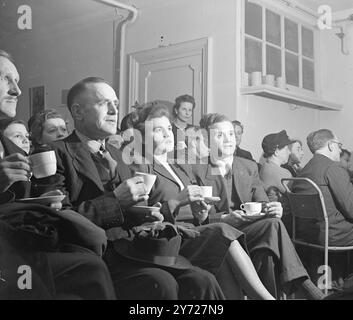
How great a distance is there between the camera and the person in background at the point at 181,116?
1919 mm

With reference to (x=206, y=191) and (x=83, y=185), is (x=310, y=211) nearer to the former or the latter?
(x=206, y=191)

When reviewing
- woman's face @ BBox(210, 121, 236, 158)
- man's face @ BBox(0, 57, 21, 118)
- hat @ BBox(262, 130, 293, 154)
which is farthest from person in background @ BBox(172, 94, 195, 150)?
man's face @ BBox(0, 57, 21, 118)

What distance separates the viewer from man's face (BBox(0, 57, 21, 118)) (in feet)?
5.91

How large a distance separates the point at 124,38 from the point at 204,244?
0.82 metres

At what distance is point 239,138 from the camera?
1.99 m

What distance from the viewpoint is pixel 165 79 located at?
196 centimetres

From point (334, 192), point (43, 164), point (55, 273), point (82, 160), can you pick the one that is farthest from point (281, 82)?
point (55, 273)

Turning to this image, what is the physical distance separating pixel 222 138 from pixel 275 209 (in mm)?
338

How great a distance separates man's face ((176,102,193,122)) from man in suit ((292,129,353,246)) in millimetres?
493

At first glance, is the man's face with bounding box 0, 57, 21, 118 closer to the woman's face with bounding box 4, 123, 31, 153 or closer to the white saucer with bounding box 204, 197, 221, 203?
the woman's face with bounding box 4, 123, 31, 153

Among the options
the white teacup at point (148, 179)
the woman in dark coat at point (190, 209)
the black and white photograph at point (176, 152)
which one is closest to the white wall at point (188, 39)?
the black and white photograph at point (176, 152)

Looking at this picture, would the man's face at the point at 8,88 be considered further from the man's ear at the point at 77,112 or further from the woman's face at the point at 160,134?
the woman's face at the point at 160,134

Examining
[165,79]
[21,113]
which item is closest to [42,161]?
[21,113]
